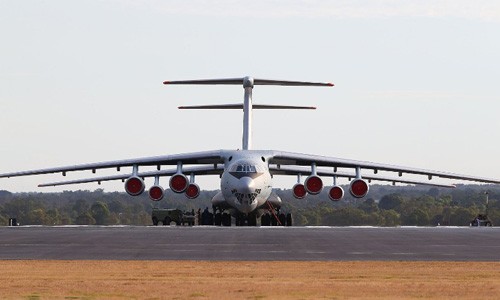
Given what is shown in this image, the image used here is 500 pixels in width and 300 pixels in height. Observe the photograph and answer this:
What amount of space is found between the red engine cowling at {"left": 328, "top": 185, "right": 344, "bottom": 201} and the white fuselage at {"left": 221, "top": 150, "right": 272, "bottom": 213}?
3420 mm

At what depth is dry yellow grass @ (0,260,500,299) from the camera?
17.2 meters

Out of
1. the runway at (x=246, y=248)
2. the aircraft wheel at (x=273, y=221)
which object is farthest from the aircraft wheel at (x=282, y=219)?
the runway at (x=246, y=248)

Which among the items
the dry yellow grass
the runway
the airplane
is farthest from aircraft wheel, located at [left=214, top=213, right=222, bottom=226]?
the dry yellow grass

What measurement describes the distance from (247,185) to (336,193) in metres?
6.56

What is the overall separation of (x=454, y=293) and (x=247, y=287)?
10.5 feet

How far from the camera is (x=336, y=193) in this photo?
2290 inches

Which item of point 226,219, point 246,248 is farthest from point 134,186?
point 246,248

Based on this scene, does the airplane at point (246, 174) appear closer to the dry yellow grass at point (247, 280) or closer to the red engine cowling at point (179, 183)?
the red engine cowling at point (179, 183)

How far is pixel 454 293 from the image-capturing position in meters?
17.5

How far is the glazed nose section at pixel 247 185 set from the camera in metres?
53.4

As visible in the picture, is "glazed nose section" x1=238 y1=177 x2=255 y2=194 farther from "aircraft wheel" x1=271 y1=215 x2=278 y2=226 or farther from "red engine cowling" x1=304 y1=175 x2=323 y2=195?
"aircraft wheel" x1=271 y1=215 x2=278 y2=226

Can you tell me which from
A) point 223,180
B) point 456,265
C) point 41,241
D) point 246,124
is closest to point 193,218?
point 246,124

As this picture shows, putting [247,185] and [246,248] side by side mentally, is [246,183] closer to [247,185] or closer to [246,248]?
[247,185]

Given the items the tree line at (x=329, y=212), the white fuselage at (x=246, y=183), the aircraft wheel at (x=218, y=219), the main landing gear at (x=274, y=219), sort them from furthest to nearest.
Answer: the tree line at (x=329, y=212), the main landing gear at (x=274, y=219), the aircraft wheel at (x=218, y=219), the white fuselage at (x=246, y=183)
